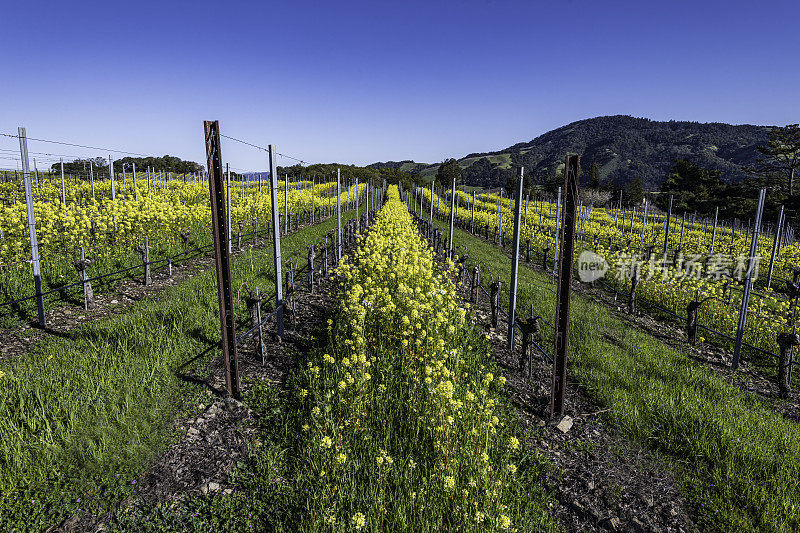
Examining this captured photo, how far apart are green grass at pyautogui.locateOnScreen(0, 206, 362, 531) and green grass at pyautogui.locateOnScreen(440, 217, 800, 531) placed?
5.17 metres

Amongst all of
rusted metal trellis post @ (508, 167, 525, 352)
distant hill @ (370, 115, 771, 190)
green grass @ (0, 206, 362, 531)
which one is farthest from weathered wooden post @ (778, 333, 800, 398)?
distant hill @ (370, 115, 771, 190)

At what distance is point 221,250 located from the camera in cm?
434

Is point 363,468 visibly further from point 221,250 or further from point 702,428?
point 702,428

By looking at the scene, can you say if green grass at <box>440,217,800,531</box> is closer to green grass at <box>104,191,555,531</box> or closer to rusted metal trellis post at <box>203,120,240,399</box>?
green grass at <box>104,191,555,531</box>

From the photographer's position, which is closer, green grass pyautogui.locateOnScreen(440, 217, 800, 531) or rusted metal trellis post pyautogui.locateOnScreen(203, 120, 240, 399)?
green grass pyautogui.locateOnScreen(440, 217, 800, 531)

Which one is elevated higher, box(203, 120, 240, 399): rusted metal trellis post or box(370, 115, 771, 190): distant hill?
box(370, 115, 771, 190): distant hill

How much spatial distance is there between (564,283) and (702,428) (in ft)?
7.63

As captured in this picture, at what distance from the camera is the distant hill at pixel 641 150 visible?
132m

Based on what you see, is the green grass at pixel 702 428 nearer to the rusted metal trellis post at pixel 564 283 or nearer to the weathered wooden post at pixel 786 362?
the weathered wooden post at pixel 786 362

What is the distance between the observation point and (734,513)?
3.25m

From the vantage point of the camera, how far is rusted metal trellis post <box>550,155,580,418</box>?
4.03 meters

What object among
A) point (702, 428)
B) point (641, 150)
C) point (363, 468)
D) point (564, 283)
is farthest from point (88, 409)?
point (641, 150)

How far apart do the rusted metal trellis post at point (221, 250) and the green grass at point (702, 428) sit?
471 cm

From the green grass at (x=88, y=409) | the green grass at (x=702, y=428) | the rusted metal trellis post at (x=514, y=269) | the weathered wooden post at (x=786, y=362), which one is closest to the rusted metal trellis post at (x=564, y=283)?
the green grass at (x=702, y=428)
